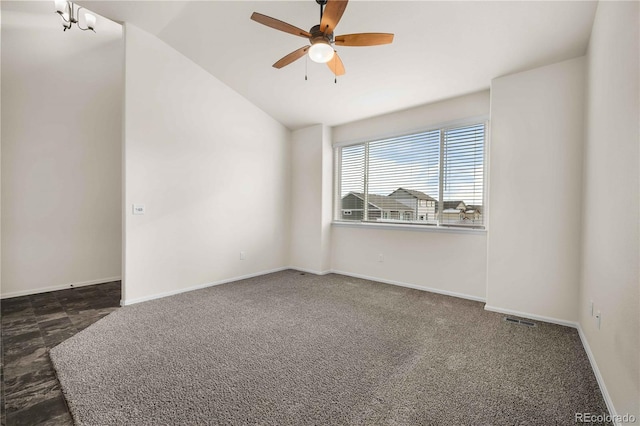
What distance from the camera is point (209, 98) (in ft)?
13.9

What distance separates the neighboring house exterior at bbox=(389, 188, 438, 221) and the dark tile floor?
410cm

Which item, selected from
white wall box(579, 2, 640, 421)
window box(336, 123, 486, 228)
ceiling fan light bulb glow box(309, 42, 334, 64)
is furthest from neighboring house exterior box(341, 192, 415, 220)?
ceiling fan light bulb glow box(309, 42, 334, 64)

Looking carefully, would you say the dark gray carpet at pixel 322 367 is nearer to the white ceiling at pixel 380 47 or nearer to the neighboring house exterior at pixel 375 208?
the neighboring house exterior at pixel 375 208

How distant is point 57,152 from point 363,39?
14.7 ft

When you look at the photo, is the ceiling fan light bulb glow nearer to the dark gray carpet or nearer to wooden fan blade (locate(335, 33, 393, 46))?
wooden fan blade (locate(335, 33, 393, 46))

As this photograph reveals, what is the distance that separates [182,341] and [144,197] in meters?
2.00

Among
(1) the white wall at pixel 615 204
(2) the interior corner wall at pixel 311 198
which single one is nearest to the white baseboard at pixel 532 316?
(1) the white wall at pixel 615 204

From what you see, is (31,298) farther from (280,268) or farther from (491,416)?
(491,416)

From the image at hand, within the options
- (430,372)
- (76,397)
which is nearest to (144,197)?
(76,397)

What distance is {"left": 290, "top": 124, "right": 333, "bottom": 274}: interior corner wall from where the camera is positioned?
16.6 ft

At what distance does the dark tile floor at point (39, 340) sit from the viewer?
5.41 ft

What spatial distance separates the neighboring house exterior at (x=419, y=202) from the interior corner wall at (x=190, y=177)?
7.44 feet

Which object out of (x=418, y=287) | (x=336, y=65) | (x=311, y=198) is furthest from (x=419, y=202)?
(x=336, y=65)

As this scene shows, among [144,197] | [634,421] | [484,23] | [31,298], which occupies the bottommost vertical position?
[31,298]
